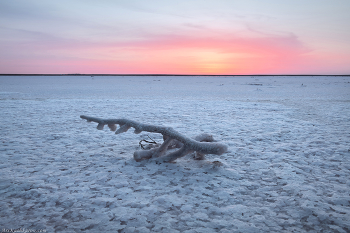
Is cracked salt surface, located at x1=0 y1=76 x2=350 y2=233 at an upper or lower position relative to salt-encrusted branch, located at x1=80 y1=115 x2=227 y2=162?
lower

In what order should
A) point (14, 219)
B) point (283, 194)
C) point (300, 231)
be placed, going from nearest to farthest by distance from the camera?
1. point (300, 231)
2. point (14, 219)
3. point (283, 194)

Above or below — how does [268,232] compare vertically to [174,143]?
below

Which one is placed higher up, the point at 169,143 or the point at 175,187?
the point at 169,143

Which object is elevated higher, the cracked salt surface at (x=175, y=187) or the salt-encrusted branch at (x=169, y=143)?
the salt-encrusted branch at (x=169, y=143)

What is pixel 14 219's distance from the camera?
2529 millimetres

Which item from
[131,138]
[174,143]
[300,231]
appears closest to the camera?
[300,231]

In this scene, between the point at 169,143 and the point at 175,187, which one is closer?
the point at 175,187

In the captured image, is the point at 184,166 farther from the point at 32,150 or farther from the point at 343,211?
the point at 32,150

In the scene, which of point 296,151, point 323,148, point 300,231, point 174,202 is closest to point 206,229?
point 174,202

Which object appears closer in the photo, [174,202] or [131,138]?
[174,202]

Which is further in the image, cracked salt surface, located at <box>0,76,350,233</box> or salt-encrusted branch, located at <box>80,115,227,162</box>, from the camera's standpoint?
salt-encrusted branch, located at <box>80,115,227,162</box>

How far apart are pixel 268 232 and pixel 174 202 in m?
1.11

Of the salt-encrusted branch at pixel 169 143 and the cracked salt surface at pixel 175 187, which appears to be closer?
the cracked salt surface at pixel 175 187

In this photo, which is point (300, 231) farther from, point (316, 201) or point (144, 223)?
point (144, 223)
